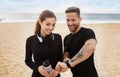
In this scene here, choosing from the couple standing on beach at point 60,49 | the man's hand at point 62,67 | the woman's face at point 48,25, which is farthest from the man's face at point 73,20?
the man's hand at point 62,67

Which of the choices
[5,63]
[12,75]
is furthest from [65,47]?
[5,63]

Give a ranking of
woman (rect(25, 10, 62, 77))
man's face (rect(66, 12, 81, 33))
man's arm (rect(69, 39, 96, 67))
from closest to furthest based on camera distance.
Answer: man's arm (rect(69, 39, 96, 67)), man's face (rect(66, 12, 81, 33)), woman (rect(25, 10, 62, 77))

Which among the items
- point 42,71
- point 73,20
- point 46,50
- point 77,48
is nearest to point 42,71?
point 42,71

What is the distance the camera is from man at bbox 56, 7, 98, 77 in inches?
111

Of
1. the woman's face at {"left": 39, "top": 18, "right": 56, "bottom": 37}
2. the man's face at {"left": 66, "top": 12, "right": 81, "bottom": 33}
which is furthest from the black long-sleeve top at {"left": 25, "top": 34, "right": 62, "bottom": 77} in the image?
the man's face at {"left": 66, "top": 12, "right": 81, "bottom": 33}

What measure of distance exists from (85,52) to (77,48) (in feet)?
0.88

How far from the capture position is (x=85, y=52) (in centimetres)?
278

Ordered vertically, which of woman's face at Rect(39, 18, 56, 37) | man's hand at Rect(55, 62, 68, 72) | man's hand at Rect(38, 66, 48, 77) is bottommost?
man's hand at Rect(38, 66, 48, 77)

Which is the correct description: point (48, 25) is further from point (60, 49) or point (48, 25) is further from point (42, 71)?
point (42, 71)

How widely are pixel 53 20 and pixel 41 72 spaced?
1.70 feet

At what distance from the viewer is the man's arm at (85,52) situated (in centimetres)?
279

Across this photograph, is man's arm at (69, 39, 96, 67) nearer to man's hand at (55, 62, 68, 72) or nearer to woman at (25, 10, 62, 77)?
man's hand at (55, 62, 68, 72)

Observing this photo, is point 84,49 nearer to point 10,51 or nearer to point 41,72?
point 41,72

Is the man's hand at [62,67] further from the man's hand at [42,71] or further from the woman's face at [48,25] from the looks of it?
the woman's face at [48,25]
